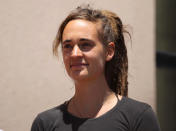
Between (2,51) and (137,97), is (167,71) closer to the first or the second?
(137,97)

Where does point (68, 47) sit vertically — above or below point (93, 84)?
above

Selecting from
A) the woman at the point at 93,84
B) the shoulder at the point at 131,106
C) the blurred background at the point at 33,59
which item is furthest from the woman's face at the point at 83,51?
the blurred background at the point at 33,59

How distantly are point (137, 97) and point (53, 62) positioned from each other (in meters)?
0.67

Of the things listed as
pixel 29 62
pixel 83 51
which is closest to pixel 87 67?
pixel 83 51

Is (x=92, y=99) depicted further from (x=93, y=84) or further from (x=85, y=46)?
(x=85, y=46)

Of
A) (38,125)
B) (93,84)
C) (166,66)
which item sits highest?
(93,84)

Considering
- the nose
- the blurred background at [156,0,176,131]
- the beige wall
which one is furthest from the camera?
the blurred background at [156,0,176,131]

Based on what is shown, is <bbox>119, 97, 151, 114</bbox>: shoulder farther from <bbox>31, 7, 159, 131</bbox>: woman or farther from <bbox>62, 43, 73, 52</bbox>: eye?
<bbox>62, 43, 73, 52</bbox>: eye

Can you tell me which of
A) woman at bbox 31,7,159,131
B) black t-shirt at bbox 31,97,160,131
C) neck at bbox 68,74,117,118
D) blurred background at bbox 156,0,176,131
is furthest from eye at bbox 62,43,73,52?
blurred background at bbox 156,0,176,131

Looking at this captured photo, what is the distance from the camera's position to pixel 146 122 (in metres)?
1.06

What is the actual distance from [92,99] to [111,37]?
0.23 m

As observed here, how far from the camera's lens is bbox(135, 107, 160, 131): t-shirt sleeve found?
1.05 metres

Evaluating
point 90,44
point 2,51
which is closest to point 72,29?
point 90,44

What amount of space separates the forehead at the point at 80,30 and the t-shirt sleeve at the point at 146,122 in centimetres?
31
